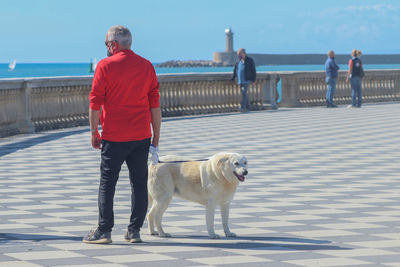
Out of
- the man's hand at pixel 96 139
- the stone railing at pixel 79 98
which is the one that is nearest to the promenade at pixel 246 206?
the man's hand at pixel 96 139

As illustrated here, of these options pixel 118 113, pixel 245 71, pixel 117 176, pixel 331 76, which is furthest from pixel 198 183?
pixel 331 76

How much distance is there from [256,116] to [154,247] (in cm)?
1726

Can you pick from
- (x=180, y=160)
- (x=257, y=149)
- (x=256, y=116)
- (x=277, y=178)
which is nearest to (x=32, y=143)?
(x=257, y=149)

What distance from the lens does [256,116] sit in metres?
24.0

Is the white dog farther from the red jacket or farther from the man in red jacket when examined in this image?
the red jacket

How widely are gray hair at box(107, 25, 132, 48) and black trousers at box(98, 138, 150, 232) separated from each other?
0.77 meters

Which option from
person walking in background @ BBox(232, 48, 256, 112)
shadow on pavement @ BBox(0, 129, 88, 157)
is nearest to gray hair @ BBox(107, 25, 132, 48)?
shadow on pavement @ BBox(0, 129, 88, 157)

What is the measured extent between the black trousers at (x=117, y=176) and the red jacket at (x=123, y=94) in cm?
8

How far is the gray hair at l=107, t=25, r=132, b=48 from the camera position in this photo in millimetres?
7012

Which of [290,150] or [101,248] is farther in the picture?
[290,150]

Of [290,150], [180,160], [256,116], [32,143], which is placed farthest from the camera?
[256,116]

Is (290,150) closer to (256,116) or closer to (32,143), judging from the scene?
(32,143)

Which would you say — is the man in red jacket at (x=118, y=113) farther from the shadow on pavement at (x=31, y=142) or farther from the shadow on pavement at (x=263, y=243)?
the shadow on pavement at (x=31, y=142)

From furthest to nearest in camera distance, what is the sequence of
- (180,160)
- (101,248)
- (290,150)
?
(290,150) < (180,160) < (101,248)
